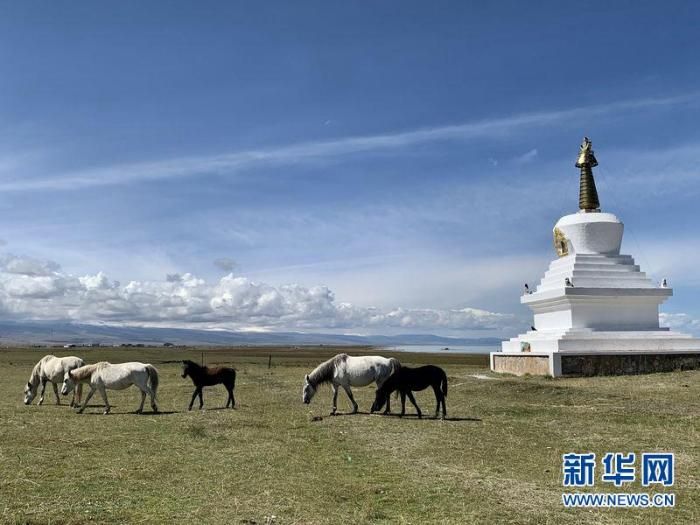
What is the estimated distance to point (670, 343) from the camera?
2880 cm

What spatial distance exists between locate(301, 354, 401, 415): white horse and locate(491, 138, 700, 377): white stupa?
12.2m

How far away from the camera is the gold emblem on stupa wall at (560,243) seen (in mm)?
33062

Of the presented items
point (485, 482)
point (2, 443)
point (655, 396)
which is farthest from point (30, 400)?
point (655, 396)

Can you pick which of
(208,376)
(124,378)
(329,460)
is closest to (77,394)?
(124,378)

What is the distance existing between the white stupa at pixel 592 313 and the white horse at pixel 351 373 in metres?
12.2

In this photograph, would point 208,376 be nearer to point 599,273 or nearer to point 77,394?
point 77,394

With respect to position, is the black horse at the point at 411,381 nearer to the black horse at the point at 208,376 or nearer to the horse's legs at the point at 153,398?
the black horse at the point at 208,376

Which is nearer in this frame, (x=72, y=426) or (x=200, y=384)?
(x=72, y=426)

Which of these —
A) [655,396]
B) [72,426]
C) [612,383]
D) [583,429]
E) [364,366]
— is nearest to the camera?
[583,429]

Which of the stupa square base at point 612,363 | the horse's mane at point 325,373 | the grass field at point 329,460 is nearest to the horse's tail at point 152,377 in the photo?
the grass field at point 329,460

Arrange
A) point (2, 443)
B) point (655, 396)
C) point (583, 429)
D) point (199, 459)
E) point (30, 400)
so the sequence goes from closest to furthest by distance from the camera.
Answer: point (199, 459) < point (2, 443) < point (583, 429) < point (655, 396) < point (30, 400)

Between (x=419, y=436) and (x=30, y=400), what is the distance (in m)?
15.4

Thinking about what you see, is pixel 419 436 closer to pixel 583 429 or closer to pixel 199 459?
pixel 583 429

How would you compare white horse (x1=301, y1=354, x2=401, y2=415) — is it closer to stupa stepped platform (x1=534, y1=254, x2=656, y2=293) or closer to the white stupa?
the white stupa
